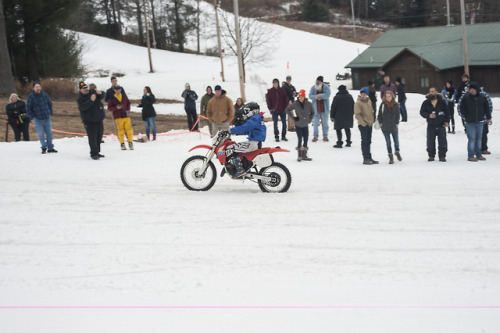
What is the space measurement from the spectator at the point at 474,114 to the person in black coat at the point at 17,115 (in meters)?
12.3

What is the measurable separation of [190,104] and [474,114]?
35.8ft

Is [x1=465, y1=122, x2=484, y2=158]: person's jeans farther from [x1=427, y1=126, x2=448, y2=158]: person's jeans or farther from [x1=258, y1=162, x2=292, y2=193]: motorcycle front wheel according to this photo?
[x1=258, y1=162, x2=292, y2=193]: motorcycle front wheel

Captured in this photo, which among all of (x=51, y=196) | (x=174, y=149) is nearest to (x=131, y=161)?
(x=174, y=149)

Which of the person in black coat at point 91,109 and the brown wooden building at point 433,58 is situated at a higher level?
the brown wooden building at point 433,58

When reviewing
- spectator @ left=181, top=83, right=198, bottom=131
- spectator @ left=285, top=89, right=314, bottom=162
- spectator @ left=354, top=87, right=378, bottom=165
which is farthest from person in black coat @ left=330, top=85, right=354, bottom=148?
spectator @ left=181, top=83, right=198, bottom=131

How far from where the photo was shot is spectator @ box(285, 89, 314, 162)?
51.5 feet

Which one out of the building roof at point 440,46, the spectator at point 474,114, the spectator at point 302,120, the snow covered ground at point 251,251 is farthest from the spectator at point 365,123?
the building roof at point 440,46

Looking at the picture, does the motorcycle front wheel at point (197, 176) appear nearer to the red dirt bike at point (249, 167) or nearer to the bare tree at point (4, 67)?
the red dirt bike at point (249, 167)

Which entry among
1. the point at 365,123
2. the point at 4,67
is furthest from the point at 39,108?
the point at 4,67

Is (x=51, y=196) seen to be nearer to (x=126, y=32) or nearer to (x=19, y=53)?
(x=19, y=53)

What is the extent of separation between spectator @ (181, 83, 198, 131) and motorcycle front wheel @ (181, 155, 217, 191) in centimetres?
1012

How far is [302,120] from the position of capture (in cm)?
1579

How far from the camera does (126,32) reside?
274 ft

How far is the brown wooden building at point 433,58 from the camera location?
50781 mm
